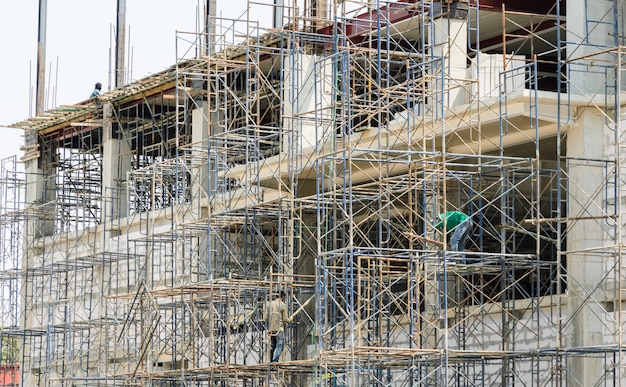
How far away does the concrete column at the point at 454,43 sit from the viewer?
31.2 m

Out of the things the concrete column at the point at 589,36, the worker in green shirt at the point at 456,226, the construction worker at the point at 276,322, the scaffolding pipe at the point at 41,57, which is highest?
the scaffolding pipe at the point at 41,57

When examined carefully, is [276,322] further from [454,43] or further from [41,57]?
[41,57]

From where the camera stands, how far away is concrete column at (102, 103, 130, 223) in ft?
148

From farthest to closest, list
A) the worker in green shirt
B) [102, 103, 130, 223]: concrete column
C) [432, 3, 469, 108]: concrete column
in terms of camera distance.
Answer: [102, 103, 130, 223]: concrete column < [432, 3, 469, 108]: concrete column < the worker in green shirt

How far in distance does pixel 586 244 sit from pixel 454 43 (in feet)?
21.3

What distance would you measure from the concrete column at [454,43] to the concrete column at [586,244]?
145 inches

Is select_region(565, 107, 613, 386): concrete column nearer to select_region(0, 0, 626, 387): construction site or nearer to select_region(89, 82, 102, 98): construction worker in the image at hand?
select_region(0, 0, 626, 387): construction site

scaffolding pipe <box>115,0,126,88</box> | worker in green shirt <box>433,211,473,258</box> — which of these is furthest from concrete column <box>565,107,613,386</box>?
scaffolding pipe <box>115,0,126,88</box>

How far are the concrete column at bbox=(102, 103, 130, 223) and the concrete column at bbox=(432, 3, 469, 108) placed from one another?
15613 millimetres

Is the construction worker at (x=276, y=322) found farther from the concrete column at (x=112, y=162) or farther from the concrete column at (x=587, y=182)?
the concrete column at (x=112, y=162)

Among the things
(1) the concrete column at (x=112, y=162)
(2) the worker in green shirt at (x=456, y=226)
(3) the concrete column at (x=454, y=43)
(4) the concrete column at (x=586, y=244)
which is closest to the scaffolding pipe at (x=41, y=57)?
(1) the concrete column at (x=112, y=162)

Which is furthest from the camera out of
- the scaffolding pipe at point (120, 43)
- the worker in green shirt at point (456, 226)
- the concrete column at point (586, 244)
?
the scaffolding pipe at point (120, 43)

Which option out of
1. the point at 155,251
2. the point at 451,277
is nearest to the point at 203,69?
the point at 155,251

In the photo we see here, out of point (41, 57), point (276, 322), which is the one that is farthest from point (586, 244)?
point (41, 57)
